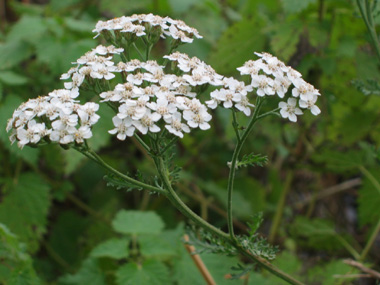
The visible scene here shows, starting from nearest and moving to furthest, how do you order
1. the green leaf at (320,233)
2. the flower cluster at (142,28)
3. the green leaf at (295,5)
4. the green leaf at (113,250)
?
the flower cluster at (142,28), the green leaf at (113,250), the green leaf at (295,5), the green leaf at (320,233)

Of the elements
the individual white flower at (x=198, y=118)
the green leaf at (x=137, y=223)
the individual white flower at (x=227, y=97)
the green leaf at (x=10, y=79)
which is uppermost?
the green leaf at (x=10, y=79)

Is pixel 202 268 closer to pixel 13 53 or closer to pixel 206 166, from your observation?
pixel 206 166

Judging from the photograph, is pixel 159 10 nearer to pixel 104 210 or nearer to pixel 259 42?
pixel 259 42

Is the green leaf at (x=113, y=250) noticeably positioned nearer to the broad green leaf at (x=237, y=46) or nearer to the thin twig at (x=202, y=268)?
the thin twig at (x=202, y=268)

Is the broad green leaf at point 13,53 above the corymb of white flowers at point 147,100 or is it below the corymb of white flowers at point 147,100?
above

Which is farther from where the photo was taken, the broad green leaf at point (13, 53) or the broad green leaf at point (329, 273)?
the broad green leaf at point (13, 53)

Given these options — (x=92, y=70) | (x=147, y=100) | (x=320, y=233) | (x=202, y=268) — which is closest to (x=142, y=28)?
(x=92, y=70)

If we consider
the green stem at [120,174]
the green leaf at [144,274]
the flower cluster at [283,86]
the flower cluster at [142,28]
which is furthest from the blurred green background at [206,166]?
the flower cluster at [142,28]
